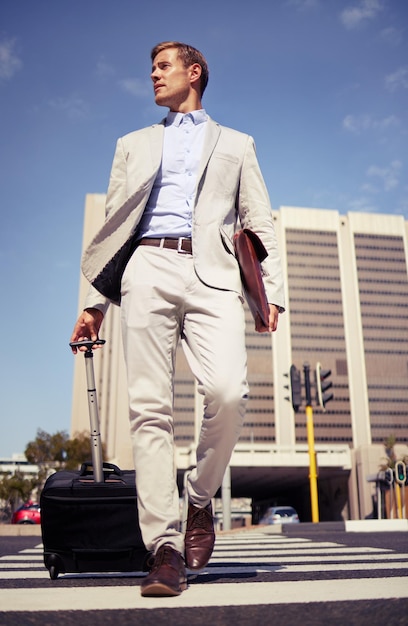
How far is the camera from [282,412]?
107000 millimetres

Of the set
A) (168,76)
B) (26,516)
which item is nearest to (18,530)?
(26,516)

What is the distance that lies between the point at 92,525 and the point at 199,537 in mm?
521

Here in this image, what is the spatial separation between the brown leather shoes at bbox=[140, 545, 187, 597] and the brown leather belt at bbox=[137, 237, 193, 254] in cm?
125

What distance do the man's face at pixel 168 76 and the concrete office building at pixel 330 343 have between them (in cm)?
9151

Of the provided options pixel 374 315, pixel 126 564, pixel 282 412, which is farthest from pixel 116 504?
pixel 374 315

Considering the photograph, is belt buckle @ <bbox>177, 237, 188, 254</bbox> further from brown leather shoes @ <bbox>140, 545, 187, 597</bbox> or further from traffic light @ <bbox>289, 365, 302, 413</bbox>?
traffic light @ <bbox>289, 365, 302, 413</bbox>

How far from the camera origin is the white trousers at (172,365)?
8.25ft

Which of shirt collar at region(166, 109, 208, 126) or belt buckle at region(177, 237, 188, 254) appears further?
shirt collar at region(166, 109, 208, 126)

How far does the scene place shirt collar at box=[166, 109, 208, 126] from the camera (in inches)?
124

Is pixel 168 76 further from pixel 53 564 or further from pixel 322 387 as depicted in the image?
pixel 322 387

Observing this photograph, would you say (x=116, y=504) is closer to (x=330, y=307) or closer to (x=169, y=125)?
(x=169, y=125)

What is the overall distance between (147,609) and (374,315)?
11405cm

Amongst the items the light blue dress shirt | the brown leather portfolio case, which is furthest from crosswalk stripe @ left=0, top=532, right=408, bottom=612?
the light blue dress shirt

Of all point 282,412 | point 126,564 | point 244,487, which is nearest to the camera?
point 126,564
